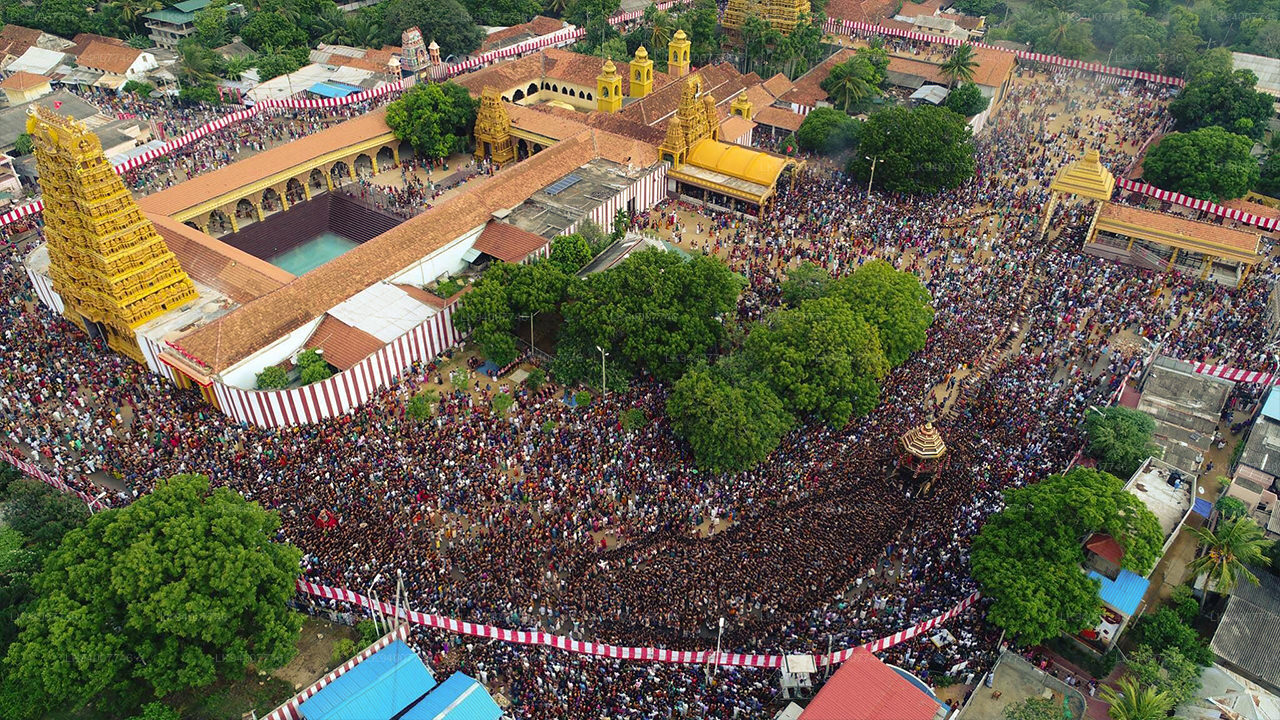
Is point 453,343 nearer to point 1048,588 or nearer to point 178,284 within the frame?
point 178,284

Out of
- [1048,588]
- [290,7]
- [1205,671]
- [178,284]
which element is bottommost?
[1205,671]

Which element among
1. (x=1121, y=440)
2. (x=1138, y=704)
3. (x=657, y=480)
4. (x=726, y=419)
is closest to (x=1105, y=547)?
(x=1138, y=704)

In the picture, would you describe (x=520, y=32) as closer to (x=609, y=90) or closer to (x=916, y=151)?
(x=609, y=90)

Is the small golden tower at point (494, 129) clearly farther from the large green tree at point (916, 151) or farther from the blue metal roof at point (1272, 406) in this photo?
the blue metal roof at point (1272, 406)

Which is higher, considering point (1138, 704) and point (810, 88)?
point (810, 88)

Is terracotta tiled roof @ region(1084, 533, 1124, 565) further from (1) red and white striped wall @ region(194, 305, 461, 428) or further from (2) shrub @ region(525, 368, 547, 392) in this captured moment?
(1) red and white striped wall @ region(194, 305, 461, 428)

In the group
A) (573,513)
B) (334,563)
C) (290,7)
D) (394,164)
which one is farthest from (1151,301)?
(290,7)

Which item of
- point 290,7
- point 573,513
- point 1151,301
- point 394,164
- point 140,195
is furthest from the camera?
point 290,7
